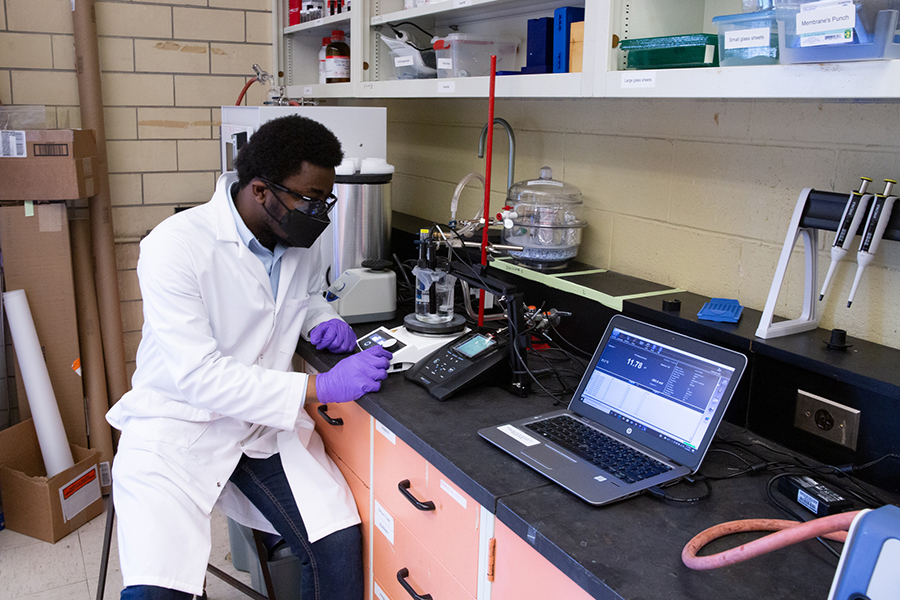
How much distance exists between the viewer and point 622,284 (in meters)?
1.87

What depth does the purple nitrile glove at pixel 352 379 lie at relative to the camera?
1.57 metres

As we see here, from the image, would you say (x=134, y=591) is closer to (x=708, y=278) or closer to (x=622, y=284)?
(x=622, y=284)

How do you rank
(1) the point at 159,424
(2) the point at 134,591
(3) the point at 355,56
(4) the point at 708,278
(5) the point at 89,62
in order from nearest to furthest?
(2) the point at 134,591, (1) the point at 159,424, (4) the point at 708,278, (3) the point at 355,56, (5) the point at 89,62

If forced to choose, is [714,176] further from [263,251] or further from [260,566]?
[260,566]

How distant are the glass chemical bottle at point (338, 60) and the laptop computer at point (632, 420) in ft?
5.82

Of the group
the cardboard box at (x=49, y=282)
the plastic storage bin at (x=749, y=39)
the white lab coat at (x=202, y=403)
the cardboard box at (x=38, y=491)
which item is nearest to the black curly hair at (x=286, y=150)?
the white lab coat at (x=202, y=403)

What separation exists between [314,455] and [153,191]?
6.12ft

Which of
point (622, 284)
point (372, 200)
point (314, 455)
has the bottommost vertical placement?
point (314, 455)

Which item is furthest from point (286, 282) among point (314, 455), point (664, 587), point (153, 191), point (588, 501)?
point (153, 191)

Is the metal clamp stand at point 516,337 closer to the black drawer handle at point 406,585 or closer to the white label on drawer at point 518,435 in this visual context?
the white label on drawer at point 518,435

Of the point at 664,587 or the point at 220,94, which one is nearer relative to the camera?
the point at 664,587

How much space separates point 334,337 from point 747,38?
3.81 feet

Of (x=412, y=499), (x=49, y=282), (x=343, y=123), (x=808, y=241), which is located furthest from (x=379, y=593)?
(x=49, y=282)

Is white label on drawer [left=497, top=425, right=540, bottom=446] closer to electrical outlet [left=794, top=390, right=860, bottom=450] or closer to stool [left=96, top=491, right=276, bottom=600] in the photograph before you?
electrical outlet [left=794, top=390, right=860, bottom=450]
